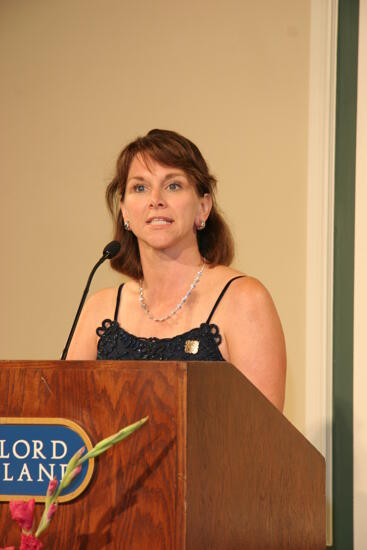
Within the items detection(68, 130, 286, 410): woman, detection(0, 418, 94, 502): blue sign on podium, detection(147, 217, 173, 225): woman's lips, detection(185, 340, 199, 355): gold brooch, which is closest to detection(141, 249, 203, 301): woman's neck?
detection(68, 130, 286, 410): woman

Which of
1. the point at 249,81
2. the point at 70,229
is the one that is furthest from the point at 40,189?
the point at 249,81

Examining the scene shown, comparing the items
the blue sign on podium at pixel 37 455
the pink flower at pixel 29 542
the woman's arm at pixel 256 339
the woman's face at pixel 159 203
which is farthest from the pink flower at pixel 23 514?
the woman's face at pixel 159 203

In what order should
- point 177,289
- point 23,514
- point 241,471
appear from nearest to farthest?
point 23,514 → point 241,471 → point 177,289

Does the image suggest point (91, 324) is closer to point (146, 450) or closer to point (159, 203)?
point (159, 203)

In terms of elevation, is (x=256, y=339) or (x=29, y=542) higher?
(x=256, y=339)

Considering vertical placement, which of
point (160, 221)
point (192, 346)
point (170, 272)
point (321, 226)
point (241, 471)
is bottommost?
point (241, 471)

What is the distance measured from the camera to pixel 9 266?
4164mm

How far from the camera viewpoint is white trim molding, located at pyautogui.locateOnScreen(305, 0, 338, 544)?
328 cm

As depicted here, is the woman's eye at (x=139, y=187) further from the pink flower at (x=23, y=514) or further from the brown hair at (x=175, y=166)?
the pink flower at (x=23, y=514)

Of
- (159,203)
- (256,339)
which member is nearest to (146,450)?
(256,339)

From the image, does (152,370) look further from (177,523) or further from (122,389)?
(177,523)

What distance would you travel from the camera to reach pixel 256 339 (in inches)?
93.2

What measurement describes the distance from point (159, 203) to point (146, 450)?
4.23ft

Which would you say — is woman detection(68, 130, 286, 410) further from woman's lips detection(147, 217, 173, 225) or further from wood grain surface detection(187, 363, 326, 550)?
wood grain surface detection(187, 363, 326, 550)
